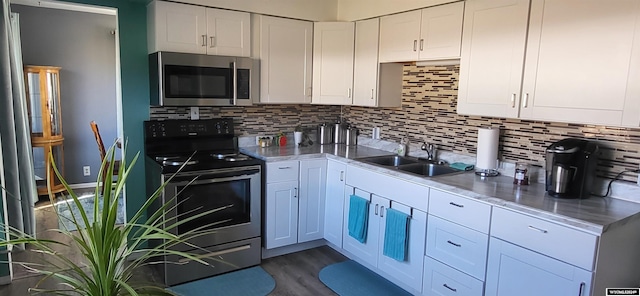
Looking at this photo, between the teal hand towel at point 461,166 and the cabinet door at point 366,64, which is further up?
the cabinet door at point 366,64

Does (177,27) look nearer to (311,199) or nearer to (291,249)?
(311,199)

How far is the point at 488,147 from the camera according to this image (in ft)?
9.01

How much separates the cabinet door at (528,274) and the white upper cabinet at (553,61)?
76cm

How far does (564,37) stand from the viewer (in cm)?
220

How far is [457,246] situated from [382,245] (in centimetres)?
67

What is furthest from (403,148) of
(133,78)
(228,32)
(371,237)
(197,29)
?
(133,78)

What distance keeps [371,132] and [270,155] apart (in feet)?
3.61

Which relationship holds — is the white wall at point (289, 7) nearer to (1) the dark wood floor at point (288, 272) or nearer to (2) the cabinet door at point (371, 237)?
(2) the cabinet door at point (371, 237)

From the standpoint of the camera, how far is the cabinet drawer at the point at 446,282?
7.89 feet

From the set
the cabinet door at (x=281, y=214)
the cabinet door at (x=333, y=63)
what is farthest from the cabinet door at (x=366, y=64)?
the cabinet door at (x=281, y=214)

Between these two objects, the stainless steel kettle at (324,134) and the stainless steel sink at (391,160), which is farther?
the stainless steel kettle at (324,134)

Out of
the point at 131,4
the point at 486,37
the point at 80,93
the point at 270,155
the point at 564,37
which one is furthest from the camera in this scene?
the point at 80,93

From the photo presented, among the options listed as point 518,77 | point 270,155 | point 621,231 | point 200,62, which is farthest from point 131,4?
point 621,231

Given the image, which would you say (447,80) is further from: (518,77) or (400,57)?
(518,77)
